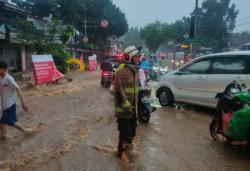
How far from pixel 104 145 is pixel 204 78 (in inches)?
171

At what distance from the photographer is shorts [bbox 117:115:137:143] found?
5.47 m

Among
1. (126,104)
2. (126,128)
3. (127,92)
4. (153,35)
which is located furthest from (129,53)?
(153,35)

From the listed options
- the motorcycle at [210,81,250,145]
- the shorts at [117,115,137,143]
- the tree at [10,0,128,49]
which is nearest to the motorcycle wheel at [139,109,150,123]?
the motorcycle at [210,81,250,145]

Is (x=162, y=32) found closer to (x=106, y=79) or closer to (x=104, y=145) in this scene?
(x=106, y=79)

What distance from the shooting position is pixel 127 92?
5504mm

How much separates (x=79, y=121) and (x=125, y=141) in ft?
10.6

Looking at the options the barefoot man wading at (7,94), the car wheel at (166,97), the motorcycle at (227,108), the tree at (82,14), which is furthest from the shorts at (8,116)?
the tree at (82,14)

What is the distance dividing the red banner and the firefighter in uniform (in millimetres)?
A: 10226

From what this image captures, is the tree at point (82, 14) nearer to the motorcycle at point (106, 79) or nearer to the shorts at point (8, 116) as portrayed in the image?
the motorcycle at point (106, 79)

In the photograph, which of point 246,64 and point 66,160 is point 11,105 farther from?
point 246,64

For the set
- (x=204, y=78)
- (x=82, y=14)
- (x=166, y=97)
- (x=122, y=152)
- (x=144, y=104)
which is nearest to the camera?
(x=122, y=152)

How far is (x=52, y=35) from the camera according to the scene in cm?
2519

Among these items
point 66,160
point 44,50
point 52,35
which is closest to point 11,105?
point 66,160

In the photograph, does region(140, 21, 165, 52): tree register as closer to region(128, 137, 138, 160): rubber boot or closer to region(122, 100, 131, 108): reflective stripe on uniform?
region(128, 137, 138, 160): rubber boot
